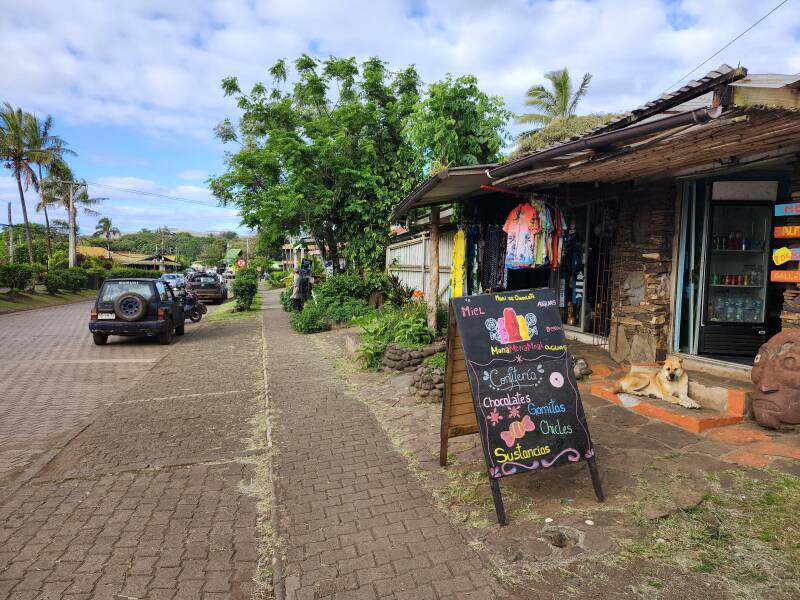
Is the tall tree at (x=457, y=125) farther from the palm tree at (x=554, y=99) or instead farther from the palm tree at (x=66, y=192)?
the palm tree at (x=66, y=192)

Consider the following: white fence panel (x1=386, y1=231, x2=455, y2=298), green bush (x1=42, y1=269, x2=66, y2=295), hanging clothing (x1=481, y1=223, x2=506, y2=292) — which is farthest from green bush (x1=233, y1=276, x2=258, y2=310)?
hanging clothing (x1=481, y1=223, x2=506, y2=292)

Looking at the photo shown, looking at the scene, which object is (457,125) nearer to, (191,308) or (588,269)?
(588,269)

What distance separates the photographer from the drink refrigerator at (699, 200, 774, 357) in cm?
596

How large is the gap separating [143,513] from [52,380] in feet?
19.3

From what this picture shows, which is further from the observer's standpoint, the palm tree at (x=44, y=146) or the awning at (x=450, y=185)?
the palm tree at (x=44, y=146)

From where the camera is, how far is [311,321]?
13352 millimetres

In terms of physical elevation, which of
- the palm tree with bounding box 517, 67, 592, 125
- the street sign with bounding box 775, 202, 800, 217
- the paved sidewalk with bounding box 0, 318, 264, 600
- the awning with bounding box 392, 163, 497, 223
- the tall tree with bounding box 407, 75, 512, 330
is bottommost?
the paved sidewalk with bounding box 0, 318, 264, 600

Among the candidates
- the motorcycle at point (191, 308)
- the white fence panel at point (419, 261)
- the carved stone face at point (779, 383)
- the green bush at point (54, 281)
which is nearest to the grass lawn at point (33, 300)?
the green bush at point (54, 281)

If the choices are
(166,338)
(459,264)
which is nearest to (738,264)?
(459,264)

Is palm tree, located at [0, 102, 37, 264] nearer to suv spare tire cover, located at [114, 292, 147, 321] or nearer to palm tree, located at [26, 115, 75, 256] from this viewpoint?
palm tree, located at [26, 115, 75, 256]

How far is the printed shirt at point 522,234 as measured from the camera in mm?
6500

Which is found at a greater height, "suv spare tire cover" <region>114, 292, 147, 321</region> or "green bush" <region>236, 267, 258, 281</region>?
"green bush" <region>236, 267, 258, 281</region>

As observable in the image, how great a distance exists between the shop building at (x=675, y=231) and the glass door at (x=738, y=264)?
0.01 m

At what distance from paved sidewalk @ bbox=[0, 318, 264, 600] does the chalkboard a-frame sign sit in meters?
1.77
